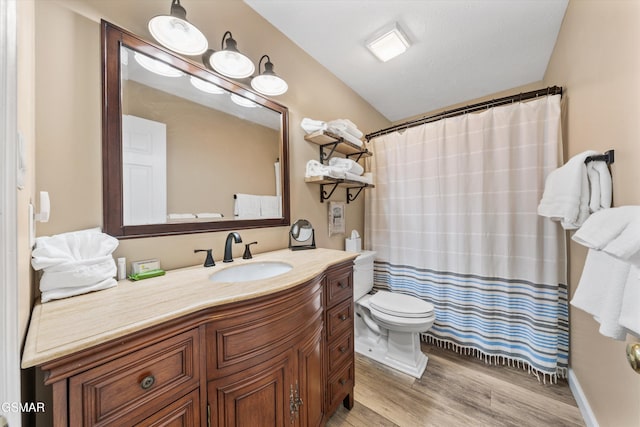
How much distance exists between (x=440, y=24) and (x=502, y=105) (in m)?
0.81

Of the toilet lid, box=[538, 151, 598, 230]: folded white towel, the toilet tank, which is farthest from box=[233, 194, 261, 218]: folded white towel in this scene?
box=[538, 151, 598, 230]: folded white towel

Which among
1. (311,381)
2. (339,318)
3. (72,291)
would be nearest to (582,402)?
(339,318)

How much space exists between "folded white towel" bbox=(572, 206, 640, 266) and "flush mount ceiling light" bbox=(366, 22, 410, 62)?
5.02 ft

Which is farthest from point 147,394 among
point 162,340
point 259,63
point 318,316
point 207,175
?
point 259,63

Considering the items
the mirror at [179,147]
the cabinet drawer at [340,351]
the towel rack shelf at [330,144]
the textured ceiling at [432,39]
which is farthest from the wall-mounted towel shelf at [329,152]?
the cabinet drawer at [340,351]

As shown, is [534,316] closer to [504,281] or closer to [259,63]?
[504,281]

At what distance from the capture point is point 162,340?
606 mm

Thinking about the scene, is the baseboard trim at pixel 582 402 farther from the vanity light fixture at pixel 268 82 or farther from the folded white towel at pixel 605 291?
the vanity light fixture at pixel 268 82

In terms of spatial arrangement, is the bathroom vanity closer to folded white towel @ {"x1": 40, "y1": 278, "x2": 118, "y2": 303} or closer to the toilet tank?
folded white towel @ {"x1": 40, "y1": 278, "x2": 118, "y2": 303}

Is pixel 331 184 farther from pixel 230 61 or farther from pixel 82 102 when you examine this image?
pixel 82 102

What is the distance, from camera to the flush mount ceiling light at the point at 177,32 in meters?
0.99

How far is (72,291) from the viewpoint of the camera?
750 mm

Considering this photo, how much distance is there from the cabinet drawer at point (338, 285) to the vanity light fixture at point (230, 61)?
1.21 m

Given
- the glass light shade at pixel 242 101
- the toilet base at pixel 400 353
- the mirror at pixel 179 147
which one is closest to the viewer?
the mirror at pixel 179 147
